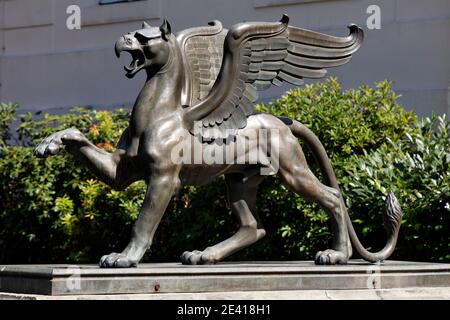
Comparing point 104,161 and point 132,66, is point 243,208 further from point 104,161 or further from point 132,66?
point 132,66

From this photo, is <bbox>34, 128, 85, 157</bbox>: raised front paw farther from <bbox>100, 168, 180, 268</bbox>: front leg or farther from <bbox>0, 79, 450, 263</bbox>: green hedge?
<bbox>0, 79, 450, 263</bbox>: green hedge

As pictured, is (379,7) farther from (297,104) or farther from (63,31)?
(63,31)

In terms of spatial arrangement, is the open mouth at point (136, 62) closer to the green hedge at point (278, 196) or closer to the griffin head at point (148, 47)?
the griffin head at point (148, 47)

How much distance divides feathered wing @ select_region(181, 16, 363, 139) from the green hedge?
1.82 m

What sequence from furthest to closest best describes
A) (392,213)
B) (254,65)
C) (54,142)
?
(392,213), (254,65), (54,142)

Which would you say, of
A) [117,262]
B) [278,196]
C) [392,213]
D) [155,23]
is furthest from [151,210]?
[155,23]

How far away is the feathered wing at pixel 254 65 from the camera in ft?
21.6

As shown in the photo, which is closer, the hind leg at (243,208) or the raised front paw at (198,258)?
the raised front paw at (198,258)

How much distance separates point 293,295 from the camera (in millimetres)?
6047

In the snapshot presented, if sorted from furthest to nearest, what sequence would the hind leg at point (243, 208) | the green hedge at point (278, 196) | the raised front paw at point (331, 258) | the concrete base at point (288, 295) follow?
1. the green hedge at point (278, 196)
2. the hind leg at point (243, 208)
3. the raised front paw at point (331, 258)
4. the concrete base at point (288, 295)

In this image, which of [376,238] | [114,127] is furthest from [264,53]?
[114,127]

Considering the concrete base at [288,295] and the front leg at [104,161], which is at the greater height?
the front leg at [104,161]

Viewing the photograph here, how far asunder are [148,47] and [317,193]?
55.8 inches

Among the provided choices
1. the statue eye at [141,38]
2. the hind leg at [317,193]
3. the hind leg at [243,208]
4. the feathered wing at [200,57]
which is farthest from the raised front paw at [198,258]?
the statue eye at [141,38]
